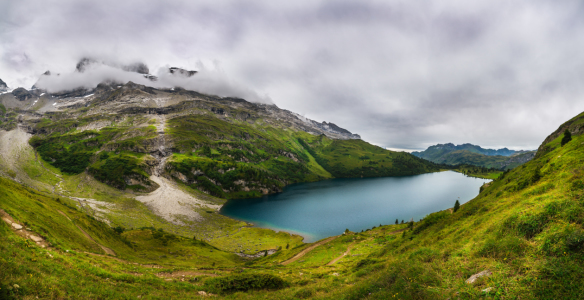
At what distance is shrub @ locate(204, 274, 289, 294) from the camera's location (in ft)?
62.8

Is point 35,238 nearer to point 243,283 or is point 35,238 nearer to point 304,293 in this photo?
point 243,283

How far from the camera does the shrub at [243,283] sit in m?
19.1

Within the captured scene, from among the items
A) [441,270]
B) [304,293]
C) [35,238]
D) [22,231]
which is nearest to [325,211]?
[304,293]

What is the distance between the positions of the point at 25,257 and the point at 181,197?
148m

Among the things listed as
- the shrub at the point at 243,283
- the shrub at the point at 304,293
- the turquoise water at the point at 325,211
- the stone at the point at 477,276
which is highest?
the stone at the point at 477,276

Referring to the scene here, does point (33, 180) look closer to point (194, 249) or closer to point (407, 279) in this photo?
point (194, 249)

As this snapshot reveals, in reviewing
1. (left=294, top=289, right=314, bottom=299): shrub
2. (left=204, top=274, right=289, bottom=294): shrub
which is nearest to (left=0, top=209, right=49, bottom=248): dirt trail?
(left=204, top=274, right=289, bottom=294): shrub

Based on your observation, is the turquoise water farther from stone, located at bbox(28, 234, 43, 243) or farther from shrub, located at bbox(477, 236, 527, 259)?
stone, located at bbox(28, 234, 43, 243)

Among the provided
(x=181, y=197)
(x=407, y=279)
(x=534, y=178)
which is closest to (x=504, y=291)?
(x=407, y=279)

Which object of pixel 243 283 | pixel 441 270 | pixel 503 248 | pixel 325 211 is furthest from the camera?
pixel 325 211

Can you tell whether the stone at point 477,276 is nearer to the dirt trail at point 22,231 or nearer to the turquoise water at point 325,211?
the dirt trail at point 22,231

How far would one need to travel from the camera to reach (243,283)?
19.6 metres

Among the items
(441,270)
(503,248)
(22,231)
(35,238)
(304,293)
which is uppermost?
(503,248)

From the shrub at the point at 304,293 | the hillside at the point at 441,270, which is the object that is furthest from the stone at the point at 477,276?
the shrub at the point at 304,293
